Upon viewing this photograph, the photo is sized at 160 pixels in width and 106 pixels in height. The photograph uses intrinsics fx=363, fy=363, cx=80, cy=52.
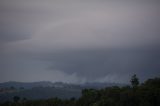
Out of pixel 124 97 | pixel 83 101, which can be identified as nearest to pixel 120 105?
pixel 124 97

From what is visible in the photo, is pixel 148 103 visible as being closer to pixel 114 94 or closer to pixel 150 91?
pixel 150 91

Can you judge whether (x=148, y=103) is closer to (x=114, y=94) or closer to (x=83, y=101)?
(x=114, y=94)

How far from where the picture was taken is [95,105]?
6845 inches

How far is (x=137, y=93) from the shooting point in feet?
583

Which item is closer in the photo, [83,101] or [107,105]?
[107,105]

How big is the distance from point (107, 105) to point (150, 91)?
953 inches

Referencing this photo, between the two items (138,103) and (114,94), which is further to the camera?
(114,94)

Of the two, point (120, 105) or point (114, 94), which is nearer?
point (120, 105)

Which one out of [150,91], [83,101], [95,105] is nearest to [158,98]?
[150,91]

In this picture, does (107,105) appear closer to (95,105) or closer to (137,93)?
(95,105)

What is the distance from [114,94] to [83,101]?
2000cm

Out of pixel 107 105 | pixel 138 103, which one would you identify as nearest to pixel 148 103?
pixel 138 103

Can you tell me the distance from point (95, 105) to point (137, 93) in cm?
2176

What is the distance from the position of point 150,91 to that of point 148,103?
10803 mm
